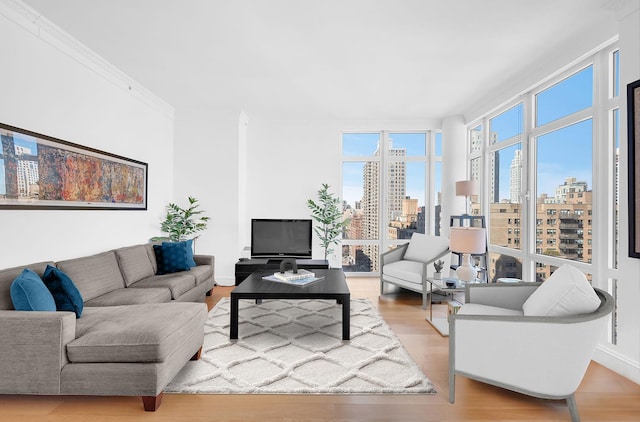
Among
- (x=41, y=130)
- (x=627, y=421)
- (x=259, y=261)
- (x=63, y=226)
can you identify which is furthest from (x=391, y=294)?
(x=41, y=130)

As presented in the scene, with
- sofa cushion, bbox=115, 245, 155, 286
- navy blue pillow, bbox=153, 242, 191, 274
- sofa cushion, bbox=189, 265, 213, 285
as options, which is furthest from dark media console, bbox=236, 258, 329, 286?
sofa cushion, bbox=115, 245, 155, 286

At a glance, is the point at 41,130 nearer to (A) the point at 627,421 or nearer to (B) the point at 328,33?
(B) the point at 328,33

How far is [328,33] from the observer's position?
3.13m

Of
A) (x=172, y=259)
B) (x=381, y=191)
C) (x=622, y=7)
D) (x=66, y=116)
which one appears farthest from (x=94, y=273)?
(x=622, y=7)

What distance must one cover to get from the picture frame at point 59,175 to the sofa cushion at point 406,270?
3683 mm

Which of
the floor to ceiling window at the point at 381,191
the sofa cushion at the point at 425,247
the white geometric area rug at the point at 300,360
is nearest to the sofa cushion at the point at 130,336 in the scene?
the white geometric area rug at the point at 300,360

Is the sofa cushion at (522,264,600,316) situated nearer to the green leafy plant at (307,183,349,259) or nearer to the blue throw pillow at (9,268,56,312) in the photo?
the blue throw pillow at (9,268,56,312)

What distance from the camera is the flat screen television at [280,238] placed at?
5.53 metres

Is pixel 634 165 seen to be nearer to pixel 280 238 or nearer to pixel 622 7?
pixel 622 7

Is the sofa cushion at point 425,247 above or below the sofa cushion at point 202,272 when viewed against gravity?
above

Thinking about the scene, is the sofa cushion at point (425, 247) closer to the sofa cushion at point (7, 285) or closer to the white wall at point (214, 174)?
the white wall at point (214, 174)

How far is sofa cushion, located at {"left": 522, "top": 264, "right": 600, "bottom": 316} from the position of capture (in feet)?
6.80

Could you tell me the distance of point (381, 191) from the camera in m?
6.37

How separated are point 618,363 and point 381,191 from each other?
4.24 metres
